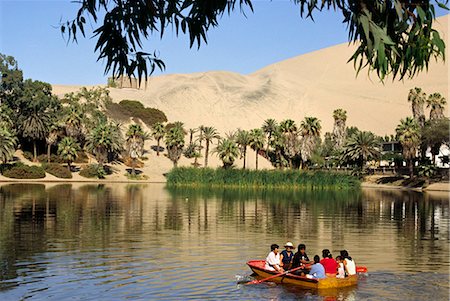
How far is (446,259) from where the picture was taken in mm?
31141

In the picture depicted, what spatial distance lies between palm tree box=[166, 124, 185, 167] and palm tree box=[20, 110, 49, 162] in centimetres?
2385

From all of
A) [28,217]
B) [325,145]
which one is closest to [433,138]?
[325,145]

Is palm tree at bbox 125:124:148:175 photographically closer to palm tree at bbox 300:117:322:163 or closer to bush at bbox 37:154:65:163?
bush at bbox 37:154:65:163

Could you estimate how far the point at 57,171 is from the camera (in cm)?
11462

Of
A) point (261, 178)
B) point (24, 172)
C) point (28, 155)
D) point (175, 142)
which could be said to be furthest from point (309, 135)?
point (28, 155)

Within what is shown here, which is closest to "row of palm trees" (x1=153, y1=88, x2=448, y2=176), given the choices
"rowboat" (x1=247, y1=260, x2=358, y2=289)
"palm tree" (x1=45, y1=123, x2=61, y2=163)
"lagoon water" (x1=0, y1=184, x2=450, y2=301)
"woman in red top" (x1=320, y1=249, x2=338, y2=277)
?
"palm tree" (x1=45, y1=123, x2=61, y2=163)

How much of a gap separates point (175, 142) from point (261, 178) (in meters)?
32.8

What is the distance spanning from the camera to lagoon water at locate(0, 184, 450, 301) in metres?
23.0

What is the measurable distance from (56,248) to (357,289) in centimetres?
1579

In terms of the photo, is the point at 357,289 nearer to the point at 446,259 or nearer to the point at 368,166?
the point at 446,259

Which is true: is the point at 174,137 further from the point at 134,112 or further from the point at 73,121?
the point at 134,112

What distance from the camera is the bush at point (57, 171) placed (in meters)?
114

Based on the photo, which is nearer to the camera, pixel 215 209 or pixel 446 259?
pixel 446 259

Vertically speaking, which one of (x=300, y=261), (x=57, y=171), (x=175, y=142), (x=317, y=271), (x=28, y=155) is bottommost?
(x=317, y=271)
